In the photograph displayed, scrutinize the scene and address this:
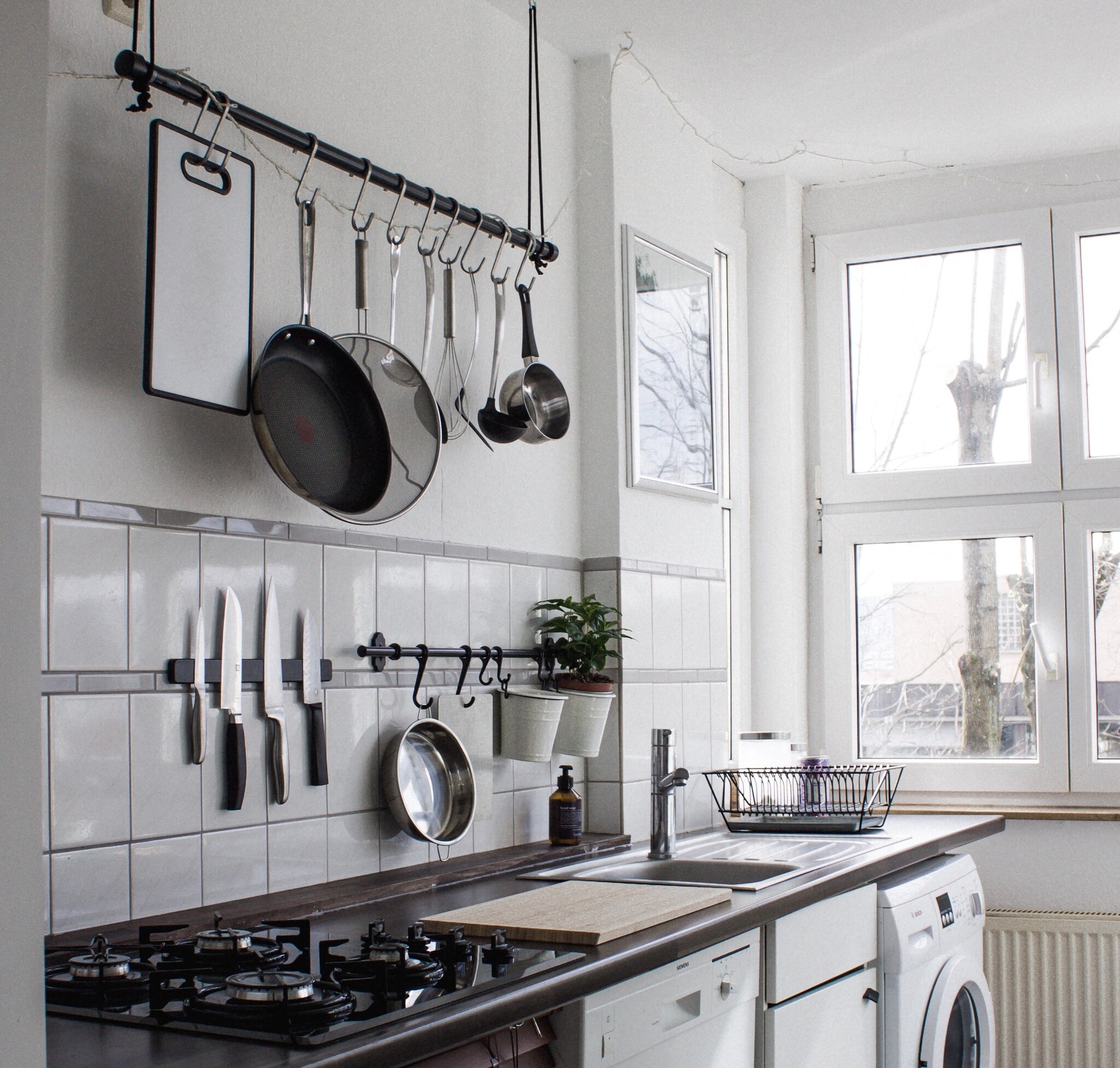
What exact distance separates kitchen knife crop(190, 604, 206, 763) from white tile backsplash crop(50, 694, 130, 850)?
0.11m

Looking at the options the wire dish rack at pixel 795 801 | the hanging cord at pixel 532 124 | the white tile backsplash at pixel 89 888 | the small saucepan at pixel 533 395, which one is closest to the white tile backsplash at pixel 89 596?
the white tile backsplash at pixel 89 888

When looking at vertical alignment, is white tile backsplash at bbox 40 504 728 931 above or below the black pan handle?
below

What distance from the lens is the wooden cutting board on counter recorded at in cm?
166

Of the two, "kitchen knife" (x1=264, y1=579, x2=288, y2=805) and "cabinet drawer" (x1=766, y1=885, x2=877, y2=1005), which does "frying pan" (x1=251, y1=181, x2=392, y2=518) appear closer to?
"kitchen knife" (x1=264, y1=579, x2=288, y2=805)

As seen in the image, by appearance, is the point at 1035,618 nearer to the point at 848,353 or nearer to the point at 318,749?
the point at 848,353

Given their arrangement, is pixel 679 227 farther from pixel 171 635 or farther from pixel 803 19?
pixel 171 635

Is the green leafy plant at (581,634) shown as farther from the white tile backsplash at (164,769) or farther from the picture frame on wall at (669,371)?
the white tile backsplash at (164,769)

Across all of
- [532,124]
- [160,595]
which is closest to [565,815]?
[160,595]

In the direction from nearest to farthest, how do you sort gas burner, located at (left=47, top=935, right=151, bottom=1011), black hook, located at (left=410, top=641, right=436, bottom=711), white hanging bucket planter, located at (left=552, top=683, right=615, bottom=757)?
gas burner, located at (left=47, top=935, right=151, bottom=1011) → black hook, located at (left=410, top=641, right=436, bottom=711) → white hanging bucket planter, located at (left=552, top=683, right=615, bottom=757)

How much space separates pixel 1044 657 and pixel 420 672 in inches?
78.3

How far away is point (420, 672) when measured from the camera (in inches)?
86.2

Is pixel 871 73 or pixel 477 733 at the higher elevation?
pixel 871 73

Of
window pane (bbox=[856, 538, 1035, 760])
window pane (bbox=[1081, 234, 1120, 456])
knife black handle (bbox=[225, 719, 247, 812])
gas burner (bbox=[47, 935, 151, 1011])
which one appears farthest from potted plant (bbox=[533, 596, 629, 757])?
window pane (bbox=[1081, 234, 1120, 456])

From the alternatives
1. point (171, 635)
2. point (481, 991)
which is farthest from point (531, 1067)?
point (171, 635)
